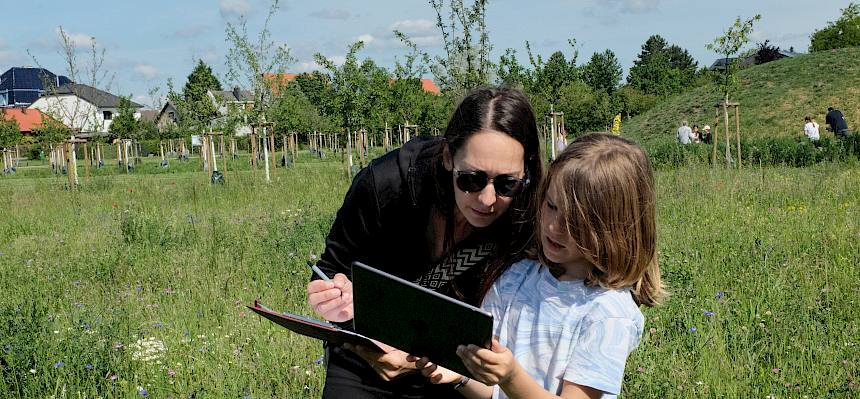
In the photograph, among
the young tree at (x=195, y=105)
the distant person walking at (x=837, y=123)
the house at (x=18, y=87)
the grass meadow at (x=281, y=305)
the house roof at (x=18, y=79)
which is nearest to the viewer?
the grass meadow at (x=281, y=305)

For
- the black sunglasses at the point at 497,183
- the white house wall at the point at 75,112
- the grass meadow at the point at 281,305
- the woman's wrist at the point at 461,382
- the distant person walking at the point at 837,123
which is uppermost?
the white house wall at the point at 75,112

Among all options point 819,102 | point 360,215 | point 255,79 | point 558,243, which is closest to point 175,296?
point 360,215

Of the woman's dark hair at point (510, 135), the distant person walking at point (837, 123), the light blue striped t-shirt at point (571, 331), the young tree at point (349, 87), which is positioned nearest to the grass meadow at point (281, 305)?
the woman's dark hair at point (510, 135)

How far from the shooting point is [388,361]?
2.17 metres

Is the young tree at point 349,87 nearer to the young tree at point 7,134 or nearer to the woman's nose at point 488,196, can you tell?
the woman's nose at point 488,196

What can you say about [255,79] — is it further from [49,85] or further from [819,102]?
[819,102]

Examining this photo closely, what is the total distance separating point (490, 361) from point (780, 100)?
114 ft

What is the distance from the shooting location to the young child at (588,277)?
1.84 meters

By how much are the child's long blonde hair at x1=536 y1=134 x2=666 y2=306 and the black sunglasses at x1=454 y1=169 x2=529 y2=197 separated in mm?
254

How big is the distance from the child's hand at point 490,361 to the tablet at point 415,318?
0.8 inches

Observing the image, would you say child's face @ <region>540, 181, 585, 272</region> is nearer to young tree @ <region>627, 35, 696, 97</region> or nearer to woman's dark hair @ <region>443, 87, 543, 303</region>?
woman's dark hair @ <region>443, 87, 543, 303</region>

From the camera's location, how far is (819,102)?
3122 cm

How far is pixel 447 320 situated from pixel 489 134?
0.75m

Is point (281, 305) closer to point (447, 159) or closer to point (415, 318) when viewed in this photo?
point (447, 159)
